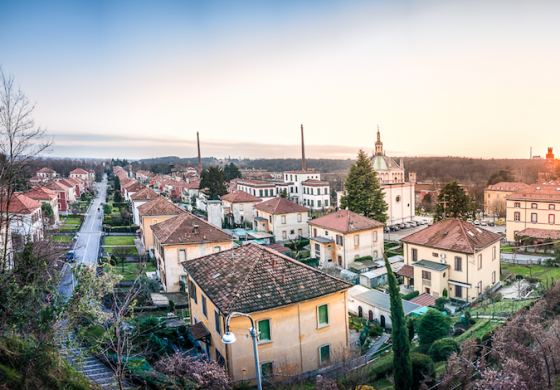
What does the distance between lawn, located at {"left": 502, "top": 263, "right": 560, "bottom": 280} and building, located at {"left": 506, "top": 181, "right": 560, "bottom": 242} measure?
382 inches

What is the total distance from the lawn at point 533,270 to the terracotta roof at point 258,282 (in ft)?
76.0

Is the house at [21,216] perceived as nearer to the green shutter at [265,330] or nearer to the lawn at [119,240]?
the lawn at [119,240]

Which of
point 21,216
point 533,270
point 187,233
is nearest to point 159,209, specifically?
point 187,233

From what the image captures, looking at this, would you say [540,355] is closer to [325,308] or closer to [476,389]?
[476,389]

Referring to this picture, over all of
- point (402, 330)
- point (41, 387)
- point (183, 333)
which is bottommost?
point (183, 333)

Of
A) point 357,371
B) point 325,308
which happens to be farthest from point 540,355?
point 325,308

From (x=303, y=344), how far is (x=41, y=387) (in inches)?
400

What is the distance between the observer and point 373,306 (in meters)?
24.0

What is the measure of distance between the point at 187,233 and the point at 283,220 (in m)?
19.9

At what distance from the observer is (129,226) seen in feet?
180

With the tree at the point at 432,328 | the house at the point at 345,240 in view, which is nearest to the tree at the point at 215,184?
the house at the point at 345,240

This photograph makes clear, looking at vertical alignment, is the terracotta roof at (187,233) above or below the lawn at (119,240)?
above

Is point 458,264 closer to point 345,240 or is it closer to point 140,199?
point 345,240

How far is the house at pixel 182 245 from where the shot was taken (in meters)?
28.9
